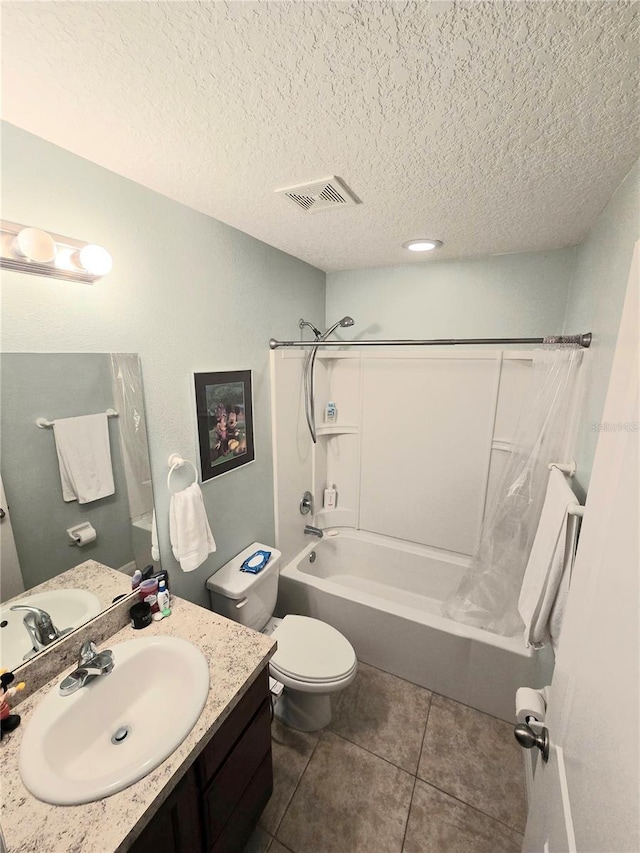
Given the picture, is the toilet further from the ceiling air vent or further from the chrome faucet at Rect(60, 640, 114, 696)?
the ceiling air vent

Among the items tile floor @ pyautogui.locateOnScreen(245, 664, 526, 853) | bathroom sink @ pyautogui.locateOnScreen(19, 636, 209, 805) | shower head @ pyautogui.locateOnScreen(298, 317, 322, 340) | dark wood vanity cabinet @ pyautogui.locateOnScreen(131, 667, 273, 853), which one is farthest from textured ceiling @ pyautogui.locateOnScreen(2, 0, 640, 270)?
tile floor @ pyautogui.locateOnScreen(245, 664, 526, 853)

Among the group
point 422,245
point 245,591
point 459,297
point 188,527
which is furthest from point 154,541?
point 459,297

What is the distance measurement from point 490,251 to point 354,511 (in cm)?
199

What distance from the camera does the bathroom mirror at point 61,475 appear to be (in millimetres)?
942

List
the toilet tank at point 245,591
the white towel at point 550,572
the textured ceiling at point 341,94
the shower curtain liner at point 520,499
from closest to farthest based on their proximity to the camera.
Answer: the textured ceiling at point 341,94 < the white towel at point 550,572 < the shower curtain liner at point 520,499 < the toilet tank at point 245,591

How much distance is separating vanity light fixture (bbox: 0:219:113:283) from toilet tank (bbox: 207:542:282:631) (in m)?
1.41

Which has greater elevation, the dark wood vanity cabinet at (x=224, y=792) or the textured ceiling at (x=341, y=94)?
the textured ceiling at (x=341, y=94)

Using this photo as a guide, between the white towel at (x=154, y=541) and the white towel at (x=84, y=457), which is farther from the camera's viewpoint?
the white towel at (x=154, y=541)

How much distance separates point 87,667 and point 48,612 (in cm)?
21

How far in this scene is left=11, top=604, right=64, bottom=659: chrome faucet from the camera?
3.28 feet

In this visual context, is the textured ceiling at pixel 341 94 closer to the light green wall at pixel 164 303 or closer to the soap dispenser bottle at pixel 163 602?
the light green wall at pixel 164 303

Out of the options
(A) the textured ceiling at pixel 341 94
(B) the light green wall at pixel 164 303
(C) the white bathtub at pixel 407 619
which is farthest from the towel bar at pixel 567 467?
(B) the light green wall at pixel 164 303

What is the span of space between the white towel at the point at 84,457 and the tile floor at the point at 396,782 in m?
1.51

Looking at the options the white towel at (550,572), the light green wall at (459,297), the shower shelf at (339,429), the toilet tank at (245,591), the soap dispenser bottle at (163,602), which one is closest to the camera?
the white towel at (550,572)
